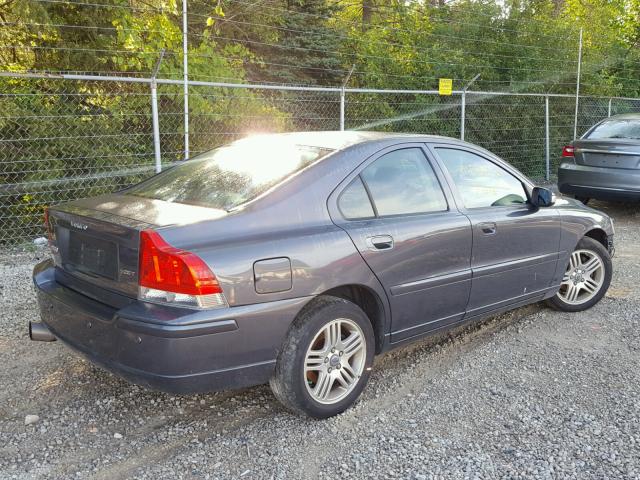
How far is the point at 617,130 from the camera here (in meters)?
8.77

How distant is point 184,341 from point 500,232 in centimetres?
236

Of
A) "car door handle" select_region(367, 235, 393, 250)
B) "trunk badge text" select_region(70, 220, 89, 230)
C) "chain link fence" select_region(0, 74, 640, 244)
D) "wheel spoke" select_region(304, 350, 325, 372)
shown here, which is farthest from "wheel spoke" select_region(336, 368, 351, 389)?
"chain link fence" select_region(0, 74, 640, 244)

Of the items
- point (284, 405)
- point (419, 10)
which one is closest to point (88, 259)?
point (284, 405)

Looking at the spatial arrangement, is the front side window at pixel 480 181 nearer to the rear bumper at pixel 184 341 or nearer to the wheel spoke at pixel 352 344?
the wheel spoke at pixel 352 344

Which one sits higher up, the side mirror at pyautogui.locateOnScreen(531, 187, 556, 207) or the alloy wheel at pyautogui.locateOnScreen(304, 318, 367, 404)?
the side mirror at pyautogui.locateOnScreen(531, 187, 556, 207)

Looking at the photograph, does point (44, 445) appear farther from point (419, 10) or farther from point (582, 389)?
point (419, 10)

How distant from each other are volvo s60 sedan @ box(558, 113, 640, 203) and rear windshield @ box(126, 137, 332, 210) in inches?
245

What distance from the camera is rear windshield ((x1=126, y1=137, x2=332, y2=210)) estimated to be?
319 centimetres

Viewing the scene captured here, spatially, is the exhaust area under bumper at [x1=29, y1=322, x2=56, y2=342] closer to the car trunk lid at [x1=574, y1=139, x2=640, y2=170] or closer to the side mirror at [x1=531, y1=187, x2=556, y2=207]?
the side mirror at [x1=531, y1=187, x2=556, y2=207]

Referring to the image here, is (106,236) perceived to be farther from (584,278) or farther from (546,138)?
(546,138)

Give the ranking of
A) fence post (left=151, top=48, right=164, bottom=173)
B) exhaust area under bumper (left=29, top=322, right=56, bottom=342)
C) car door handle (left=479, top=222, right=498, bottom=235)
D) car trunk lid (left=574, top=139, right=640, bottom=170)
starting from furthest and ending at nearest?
car trunk lid (left=574, top=139, right=640, bottom=170)
fence post (left=151, top=48, right=164, bottom=173)
car door handle (left=479, top=222, right=498, bottom=235)
exhaust area under bumper (left=29, top=322, right=56, bottom=342)

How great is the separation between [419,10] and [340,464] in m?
12.5

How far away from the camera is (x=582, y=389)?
3609 mm

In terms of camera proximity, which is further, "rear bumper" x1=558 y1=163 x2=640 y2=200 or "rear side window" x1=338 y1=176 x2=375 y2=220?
"rear bumper" x1=558 y1=163 x2=640 y2=200
